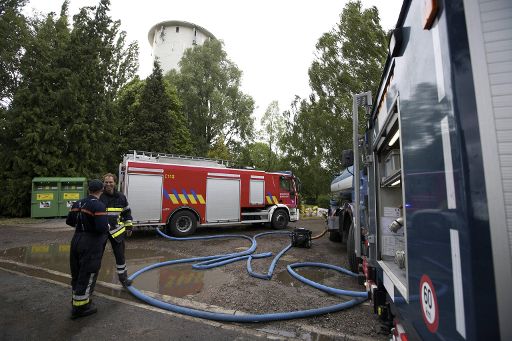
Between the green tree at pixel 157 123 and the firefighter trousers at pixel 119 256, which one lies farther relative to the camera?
the green tree at pixel 157 123

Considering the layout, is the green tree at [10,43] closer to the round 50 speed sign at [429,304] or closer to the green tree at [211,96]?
the green tree at [211,96]

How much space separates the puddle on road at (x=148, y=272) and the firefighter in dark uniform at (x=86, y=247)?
120cm

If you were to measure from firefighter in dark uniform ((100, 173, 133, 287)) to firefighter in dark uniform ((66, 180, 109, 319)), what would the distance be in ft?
2.52

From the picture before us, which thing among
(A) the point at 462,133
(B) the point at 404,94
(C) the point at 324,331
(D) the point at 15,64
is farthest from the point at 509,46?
(D) the point at 15,64

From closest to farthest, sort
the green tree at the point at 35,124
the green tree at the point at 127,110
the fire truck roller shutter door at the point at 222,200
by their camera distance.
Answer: the fire truck roller shutter door at the point at 222,200
the green tree at the point at 35,124
the green tree at the point at 127,110

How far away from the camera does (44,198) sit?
14.4 m

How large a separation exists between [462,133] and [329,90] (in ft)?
59.0

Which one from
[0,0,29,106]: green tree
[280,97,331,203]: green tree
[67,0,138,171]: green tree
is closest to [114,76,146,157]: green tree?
[67,0,138,171]: green tree

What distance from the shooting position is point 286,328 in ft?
11.3

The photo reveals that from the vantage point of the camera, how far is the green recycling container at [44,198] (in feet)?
46.8

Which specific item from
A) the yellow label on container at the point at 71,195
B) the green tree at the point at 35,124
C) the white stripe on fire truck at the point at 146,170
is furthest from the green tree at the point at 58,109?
the white stripe on fire truck at the point at 146,170

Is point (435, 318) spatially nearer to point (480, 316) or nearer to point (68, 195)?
point (480, 316)

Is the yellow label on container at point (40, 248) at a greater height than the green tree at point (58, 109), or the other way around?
the green tree at point (58, 109)

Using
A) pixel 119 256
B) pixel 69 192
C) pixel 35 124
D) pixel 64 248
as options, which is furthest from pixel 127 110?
pixel 119 256
